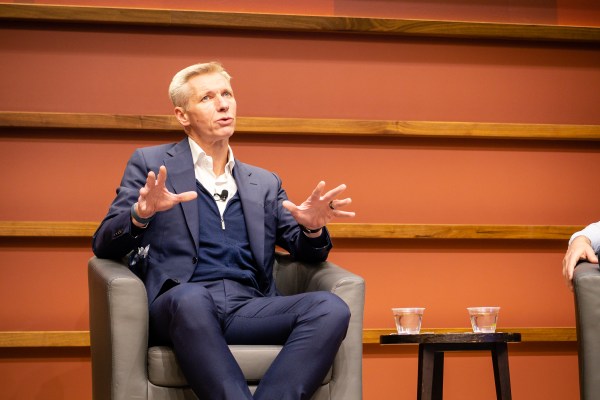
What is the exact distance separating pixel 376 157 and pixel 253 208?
953 millimetres

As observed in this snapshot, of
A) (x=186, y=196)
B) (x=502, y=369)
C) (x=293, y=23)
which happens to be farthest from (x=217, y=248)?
(x=293, y=23)

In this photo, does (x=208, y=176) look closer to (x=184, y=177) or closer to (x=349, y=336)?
(x=184, y=177)

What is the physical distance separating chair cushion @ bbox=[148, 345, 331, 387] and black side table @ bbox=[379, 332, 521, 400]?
434mm

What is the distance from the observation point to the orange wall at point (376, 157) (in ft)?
11.7

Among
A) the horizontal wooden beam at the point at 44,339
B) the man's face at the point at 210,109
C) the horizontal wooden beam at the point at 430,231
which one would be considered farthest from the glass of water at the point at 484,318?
the horizontal wooden beam at the point at 44,339

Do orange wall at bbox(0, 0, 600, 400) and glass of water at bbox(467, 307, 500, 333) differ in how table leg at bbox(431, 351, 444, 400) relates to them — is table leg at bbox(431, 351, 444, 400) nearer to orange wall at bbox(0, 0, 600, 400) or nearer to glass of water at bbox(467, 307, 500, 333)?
glass of water at bbox(467, 307, 500, 333)

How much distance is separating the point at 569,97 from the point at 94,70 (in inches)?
84.8

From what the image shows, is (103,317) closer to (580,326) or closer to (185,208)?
(185,208)

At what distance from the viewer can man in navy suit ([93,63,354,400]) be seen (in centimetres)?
239

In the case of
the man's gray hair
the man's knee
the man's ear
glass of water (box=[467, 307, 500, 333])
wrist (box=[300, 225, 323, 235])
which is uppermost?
the man's gray hair

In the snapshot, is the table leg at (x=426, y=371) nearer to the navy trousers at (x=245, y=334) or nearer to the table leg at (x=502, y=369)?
the table leg at (x=502, y=369)

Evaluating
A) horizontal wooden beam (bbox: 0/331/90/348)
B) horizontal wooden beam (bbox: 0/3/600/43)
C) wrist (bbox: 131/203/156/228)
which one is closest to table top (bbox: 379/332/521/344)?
wrist (bbox: 131/203/156/228)

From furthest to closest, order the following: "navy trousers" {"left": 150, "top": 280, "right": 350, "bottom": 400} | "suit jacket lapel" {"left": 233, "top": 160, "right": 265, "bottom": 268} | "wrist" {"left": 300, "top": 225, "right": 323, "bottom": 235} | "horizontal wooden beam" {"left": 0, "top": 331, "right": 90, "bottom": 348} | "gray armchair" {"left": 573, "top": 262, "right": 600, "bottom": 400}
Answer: "horizontal wooden beam" {"left": 0, "top": 331, "right": 90, "bottom": 348}
"suit jacket lapel" {"left": 233, "top": 160, "right": 265, "bottom": 268}
"wrist" {"left": 300, "top": 225, "right": 323, "bottom": 235}
"gray armchair" {"left": 573, "top": 262, "right": 600, "bottom": 400}
"navy trousers" {"left": 150, "top": 280, "right": 350, "bottom": 400}

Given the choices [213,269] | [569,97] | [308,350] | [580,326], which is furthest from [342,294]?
[569,97]
